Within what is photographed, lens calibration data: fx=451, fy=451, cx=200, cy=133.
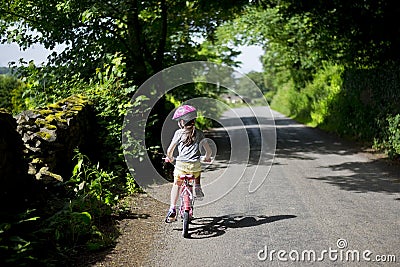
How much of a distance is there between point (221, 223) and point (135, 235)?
1.37 metres

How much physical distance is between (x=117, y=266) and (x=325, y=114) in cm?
2011

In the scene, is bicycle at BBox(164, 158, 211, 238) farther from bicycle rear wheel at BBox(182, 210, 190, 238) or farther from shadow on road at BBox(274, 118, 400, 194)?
shadow on road at BBox(274, 118, 400, 194)

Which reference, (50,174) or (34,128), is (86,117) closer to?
(34,128)

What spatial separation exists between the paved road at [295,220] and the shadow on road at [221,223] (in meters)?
0.02

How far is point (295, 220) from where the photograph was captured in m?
6.98

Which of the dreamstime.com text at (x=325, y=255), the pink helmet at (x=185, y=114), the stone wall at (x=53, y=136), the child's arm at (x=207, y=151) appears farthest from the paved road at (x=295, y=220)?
the stone wall at (x=53, y=136)

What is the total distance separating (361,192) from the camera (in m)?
8.95

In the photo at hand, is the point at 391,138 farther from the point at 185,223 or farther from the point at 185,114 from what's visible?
the point at 185,223

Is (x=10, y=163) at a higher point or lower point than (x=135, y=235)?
higher

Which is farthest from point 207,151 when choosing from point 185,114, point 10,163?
point 10,163

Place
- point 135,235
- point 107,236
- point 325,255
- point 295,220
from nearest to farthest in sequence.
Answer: point 325,255 < point 107,236 < point 135,235 < point 295,220

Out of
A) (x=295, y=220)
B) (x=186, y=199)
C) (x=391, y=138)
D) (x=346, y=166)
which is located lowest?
(x=295, y=220)

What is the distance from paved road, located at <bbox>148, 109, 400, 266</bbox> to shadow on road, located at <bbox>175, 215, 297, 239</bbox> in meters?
0.02

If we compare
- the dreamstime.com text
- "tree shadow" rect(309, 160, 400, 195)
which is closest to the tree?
"tree shadow" rect(309, 160, 400, 195)
